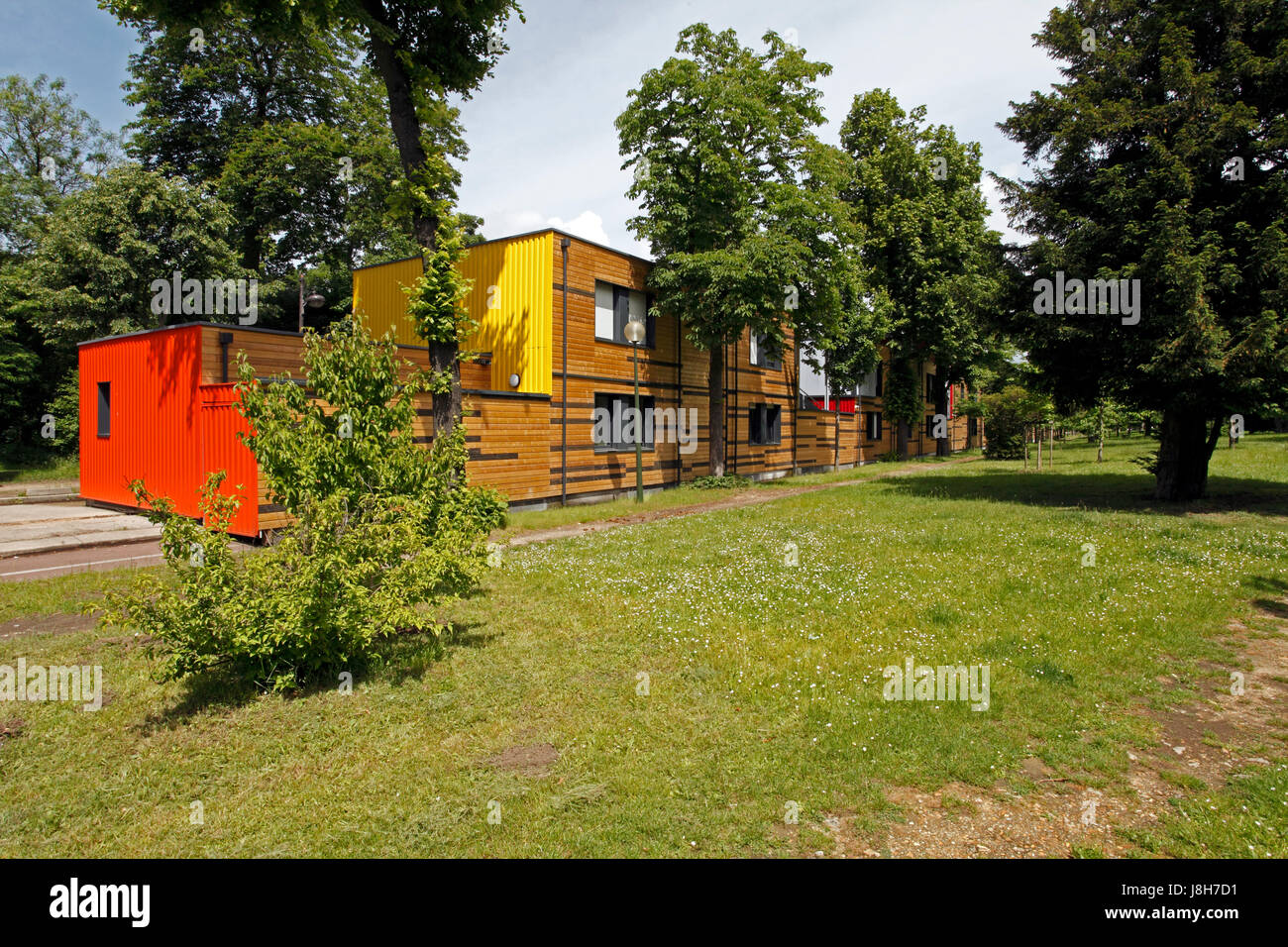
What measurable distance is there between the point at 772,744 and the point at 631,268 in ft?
60.8

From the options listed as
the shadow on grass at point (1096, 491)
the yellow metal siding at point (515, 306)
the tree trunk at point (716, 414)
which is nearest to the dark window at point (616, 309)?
the yellow metal siding at point (515, 306)

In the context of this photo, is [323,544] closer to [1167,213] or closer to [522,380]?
[522,380]

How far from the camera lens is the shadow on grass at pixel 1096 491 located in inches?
601

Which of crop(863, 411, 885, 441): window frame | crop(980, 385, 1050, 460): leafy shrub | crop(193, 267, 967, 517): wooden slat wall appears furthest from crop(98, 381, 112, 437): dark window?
crop(863, 411, 885, 441): window frame

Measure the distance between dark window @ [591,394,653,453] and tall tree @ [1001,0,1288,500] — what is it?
11.3 metres

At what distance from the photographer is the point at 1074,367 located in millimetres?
16672

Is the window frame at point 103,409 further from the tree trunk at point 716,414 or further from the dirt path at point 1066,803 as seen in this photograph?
the dirt path at point 1066,803

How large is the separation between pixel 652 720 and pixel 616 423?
16.1 m

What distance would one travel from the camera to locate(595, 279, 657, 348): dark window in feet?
66.1

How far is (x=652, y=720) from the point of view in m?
5.05

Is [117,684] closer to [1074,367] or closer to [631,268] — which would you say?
[631,268]

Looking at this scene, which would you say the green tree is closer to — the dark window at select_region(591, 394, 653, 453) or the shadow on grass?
the dark window at select_region(591, 394, 653, 453)

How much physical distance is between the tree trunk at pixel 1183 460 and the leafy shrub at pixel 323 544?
17.5 metres

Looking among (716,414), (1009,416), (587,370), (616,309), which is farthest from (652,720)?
(1009,416)
